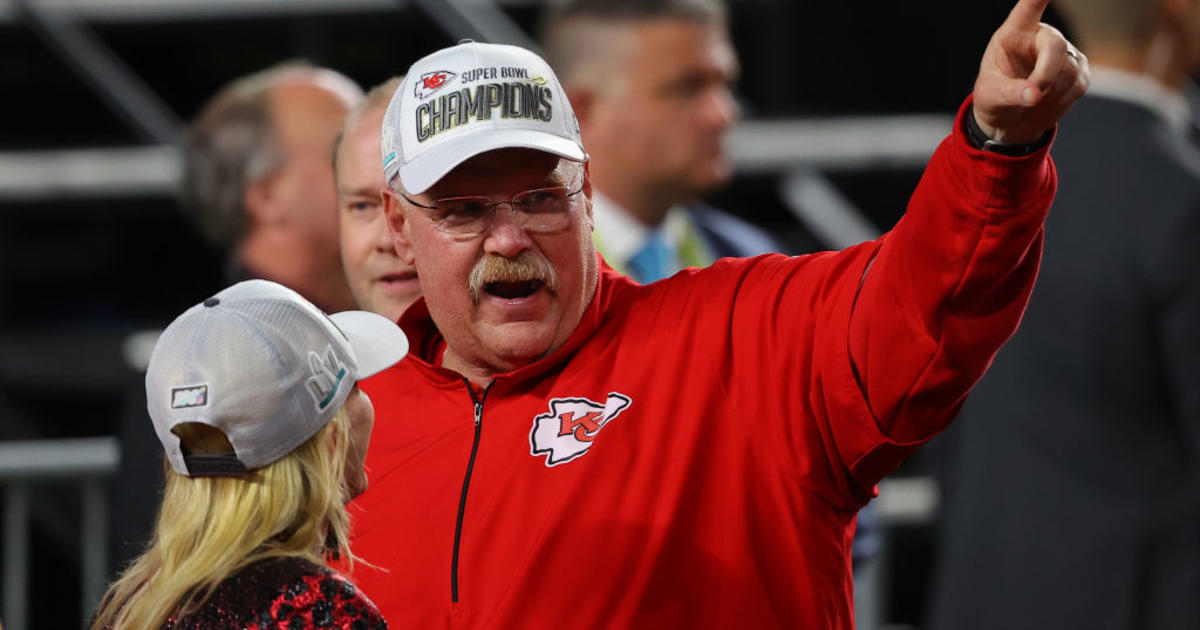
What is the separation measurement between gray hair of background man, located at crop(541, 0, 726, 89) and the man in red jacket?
1.81 metres

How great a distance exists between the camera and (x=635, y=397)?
2438mm

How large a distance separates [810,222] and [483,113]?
11.3ft

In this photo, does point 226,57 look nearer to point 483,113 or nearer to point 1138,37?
point 1138,37

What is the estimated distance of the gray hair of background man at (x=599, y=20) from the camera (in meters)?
4.39

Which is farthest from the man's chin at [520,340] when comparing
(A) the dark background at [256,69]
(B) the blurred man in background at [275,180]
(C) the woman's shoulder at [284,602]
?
(A) the dark background at [256,69]

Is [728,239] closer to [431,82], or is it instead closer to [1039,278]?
[1039,278]

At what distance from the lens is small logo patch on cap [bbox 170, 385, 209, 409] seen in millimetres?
2240

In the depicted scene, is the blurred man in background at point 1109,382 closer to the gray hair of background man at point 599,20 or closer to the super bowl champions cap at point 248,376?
the gray hair of background man at point 599,20

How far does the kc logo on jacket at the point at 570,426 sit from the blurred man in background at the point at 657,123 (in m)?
1.77

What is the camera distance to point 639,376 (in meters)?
2.45

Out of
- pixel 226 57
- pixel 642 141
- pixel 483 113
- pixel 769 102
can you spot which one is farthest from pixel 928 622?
pixel 226 57

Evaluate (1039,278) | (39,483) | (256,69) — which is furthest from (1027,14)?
(256,69)

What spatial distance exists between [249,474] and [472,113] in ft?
1.99

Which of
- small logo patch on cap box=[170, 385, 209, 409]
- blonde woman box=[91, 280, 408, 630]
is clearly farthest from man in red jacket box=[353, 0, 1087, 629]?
small logo patch on cap box=[170, 385, 209, 409]
